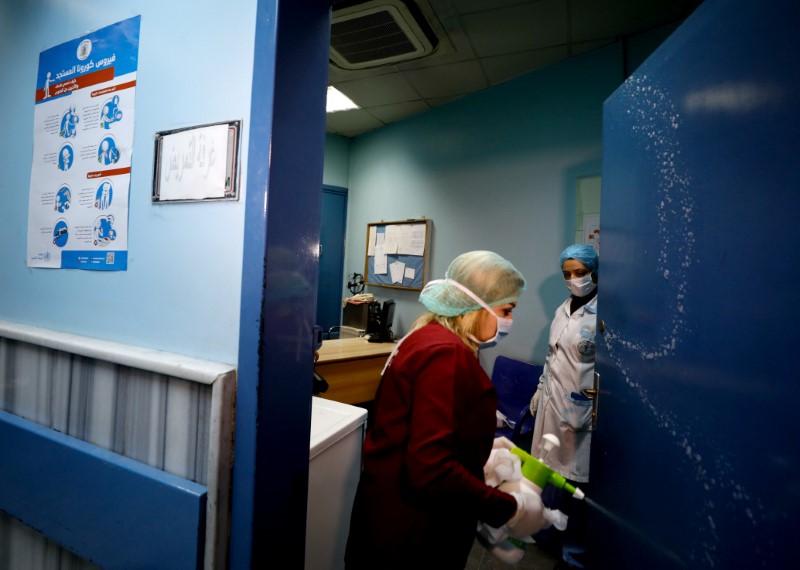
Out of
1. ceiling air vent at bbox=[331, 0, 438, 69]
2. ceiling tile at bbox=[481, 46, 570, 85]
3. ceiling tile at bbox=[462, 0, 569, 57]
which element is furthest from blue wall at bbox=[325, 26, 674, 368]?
ceiling air vent at bbox=[331, 0, 438, 69]

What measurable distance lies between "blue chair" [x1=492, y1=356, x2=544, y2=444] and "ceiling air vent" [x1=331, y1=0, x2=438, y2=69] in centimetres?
232

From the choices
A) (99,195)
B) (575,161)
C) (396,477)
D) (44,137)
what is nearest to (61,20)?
(44,137)

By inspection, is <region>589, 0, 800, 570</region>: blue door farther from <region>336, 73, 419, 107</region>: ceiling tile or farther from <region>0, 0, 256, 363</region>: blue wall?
<region>336, 73, 419, 107</region>: ceiling tile

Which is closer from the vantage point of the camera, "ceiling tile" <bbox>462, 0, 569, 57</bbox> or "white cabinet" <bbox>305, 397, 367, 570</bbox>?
"white cabinet" <bbox>305, 397, 367, 570</bbox>

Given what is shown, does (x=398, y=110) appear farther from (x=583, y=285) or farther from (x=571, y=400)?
(x=571, y=400)

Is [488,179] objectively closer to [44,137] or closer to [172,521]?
[44,137]

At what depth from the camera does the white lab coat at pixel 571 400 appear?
1.99 metres

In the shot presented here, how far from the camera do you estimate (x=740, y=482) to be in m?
0.69

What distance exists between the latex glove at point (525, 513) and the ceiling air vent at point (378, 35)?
2.40 m

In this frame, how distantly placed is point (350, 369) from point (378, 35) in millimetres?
2265

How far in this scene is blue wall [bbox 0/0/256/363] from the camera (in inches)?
28.9

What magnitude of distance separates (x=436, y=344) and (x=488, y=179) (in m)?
2.46

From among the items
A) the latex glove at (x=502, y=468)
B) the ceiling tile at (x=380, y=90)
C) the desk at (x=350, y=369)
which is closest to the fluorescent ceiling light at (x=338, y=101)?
the ceiling tile at (x=380, y=90)

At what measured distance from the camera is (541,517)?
41.9 inches
